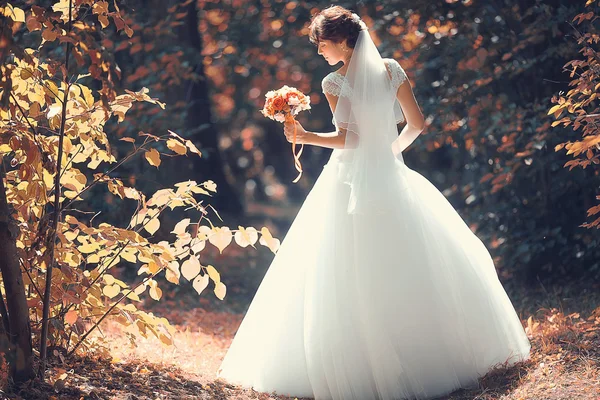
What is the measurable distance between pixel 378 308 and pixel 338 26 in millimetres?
1589

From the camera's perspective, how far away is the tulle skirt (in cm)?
405

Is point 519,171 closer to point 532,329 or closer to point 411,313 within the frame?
point 532,329

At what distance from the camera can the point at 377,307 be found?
411 centimetres

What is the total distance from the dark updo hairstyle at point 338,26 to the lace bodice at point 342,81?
0.69ft

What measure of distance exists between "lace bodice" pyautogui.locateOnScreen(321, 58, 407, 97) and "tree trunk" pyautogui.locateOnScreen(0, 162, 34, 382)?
1.81m

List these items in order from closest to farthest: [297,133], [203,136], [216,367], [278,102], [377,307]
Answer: [377,307]
[278,102]
[297,133]
[216,367]
[203,136]

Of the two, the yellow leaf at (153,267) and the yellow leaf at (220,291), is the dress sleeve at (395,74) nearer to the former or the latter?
the yellow leaf at (220,291)

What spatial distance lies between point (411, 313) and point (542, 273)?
320 cm

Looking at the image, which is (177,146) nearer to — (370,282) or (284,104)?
(284,104)

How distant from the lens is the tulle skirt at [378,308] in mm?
4055

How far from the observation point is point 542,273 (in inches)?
272

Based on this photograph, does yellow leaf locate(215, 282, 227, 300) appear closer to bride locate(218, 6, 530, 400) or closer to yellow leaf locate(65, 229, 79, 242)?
bride locate(218, 6, 530, 400)

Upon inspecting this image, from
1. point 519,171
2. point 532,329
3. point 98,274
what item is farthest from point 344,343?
point 519,171

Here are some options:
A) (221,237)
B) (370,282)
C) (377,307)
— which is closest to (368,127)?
(370,282)
